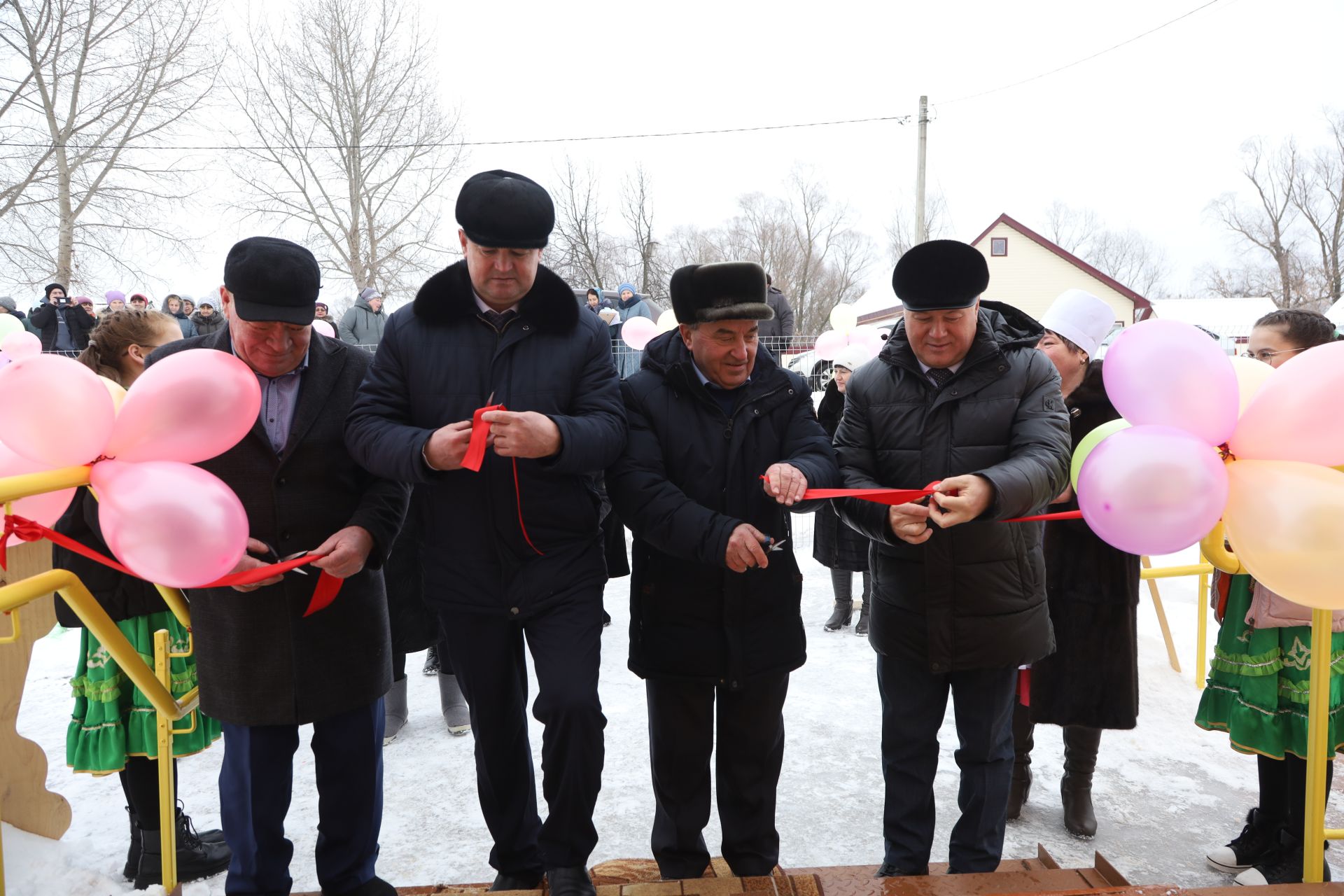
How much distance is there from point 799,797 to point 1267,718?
173cm

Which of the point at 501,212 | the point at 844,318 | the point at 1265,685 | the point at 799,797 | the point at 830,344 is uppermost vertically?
the point at 844,318

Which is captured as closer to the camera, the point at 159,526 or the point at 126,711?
the point at 159,526

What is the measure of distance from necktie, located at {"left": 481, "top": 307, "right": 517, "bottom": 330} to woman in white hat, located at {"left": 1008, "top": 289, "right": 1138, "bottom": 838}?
6.81 ft

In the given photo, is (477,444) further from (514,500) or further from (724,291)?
(724,291)

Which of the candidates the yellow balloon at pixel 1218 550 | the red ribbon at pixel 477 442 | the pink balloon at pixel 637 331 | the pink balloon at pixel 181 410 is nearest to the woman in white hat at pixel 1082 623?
Answer: the yellow balloon at pixel 1218 550

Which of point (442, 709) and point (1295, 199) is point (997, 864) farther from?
Answer: point (1295, 199)

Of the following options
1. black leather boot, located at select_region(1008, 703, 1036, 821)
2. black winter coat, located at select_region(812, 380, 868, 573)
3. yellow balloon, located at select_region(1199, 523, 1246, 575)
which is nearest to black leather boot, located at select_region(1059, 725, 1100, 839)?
black leather boot, located at select_region(1008, 703, 1036, 821)

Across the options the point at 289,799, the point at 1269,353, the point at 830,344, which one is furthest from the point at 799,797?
the point at 830,344

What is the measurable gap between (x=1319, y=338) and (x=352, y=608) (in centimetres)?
358

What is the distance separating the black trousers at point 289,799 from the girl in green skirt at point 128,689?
531mm

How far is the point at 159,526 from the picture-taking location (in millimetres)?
1833

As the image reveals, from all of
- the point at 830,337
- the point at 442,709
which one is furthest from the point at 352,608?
the point at 830,337

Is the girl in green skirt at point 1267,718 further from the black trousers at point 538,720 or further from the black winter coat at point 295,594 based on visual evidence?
the black winter coat at point 295,594

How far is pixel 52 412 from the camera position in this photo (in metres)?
1.81
